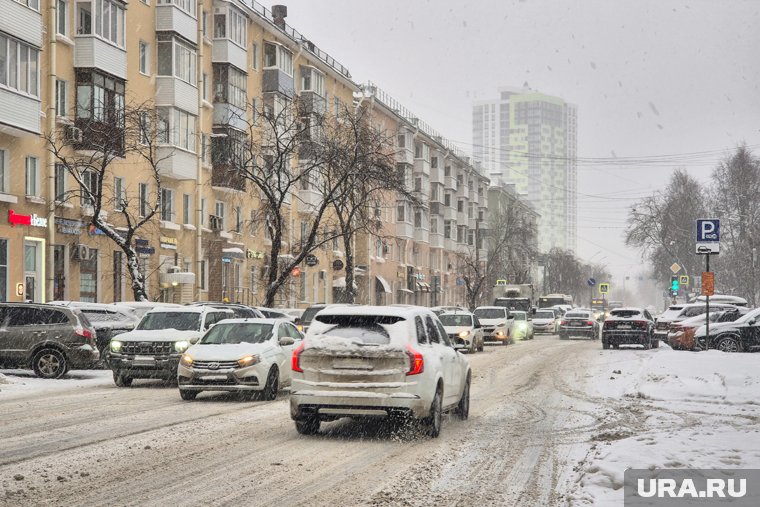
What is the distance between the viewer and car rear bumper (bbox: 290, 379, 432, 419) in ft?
40.0

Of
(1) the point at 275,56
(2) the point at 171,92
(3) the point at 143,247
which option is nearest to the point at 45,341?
(3) the point at 143,247

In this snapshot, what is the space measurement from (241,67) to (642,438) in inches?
1598

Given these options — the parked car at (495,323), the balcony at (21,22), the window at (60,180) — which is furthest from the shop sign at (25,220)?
the parked car at (495,323)

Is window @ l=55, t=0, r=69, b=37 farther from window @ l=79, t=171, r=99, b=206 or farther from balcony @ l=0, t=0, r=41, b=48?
window @ l=79, t=171, r=99, b=206

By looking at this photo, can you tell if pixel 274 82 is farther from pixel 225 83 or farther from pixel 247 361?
pixel 247 361

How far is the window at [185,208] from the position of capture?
149 feet

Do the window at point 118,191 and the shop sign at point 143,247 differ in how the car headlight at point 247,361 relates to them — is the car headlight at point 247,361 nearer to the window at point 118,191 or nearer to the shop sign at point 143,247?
the window at point 118,191

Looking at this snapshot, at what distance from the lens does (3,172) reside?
33156 millimetres

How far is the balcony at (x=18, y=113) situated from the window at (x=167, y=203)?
10.6 metres

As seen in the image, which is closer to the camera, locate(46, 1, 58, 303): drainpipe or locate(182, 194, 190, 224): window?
locate(46, 1, 58, 303): drainpipe

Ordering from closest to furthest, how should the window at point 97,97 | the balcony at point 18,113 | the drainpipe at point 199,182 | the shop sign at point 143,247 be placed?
the balcony at point 18,113 < the window at point 97,97 < the shop sign at point 143,247 < the drainpipe at point 199,182

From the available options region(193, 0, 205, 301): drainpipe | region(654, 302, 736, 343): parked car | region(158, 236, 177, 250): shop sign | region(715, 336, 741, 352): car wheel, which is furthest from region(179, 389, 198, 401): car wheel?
region(193, 0, 205, 301): drainpipe

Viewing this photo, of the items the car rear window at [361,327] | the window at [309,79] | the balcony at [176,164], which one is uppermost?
the window at [309,79]

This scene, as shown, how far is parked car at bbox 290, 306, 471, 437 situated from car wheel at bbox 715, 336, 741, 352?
18588 millimetres
